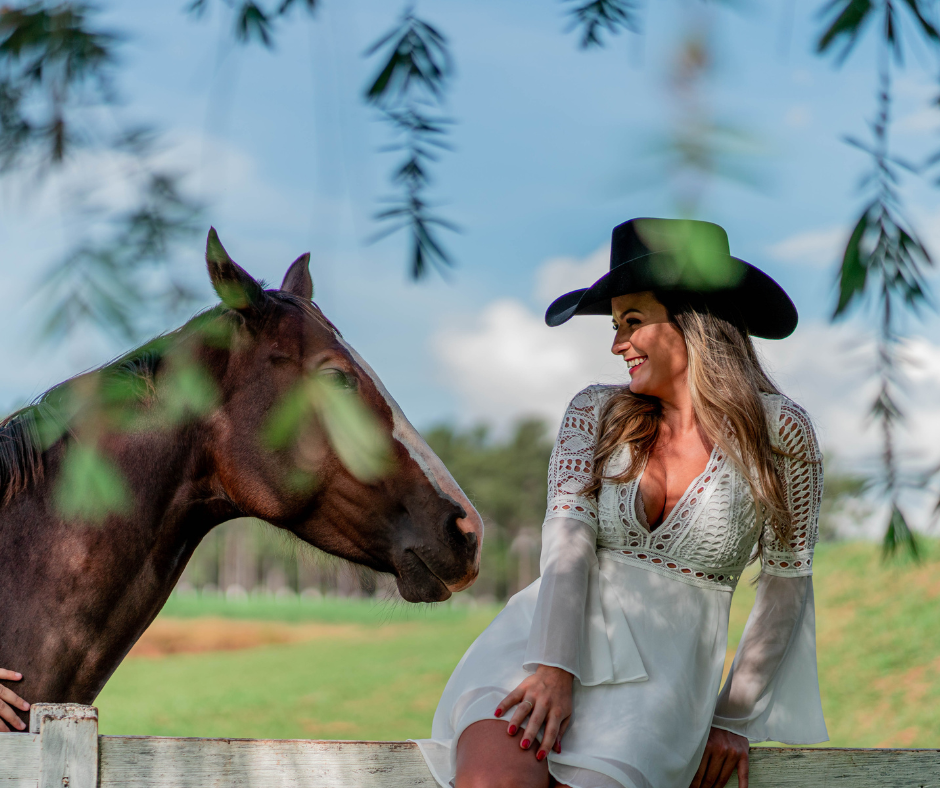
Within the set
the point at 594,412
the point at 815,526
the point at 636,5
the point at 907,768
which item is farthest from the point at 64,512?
the point at 907,768

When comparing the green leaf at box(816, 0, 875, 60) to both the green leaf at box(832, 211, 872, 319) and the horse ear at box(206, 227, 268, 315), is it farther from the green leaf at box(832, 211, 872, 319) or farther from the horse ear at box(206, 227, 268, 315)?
the horse ear at box(206, 227, 268, 315)

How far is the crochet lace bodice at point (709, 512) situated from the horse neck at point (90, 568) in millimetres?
947

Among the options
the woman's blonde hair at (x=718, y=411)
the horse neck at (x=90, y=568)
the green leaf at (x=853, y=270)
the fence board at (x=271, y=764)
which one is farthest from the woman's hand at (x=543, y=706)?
the green leaf at (x=853, y=270)

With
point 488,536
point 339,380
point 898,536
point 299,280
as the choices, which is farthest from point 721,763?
point 488,536

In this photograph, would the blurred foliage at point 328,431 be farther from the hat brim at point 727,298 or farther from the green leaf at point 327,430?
the hat brim at point 727,298

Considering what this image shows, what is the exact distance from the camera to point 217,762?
69.2 inches

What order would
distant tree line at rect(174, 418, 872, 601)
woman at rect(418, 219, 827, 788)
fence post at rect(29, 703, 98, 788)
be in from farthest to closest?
distant tree line at rect(174, 418, 872, 601) < woman at rect(418, 219, 827, 788) < fence post at rect(29, 703, 98, 788)

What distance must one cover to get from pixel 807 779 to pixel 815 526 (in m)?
0.59

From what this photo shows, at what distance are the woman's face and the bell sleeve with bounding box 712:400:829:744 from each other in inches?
11.2

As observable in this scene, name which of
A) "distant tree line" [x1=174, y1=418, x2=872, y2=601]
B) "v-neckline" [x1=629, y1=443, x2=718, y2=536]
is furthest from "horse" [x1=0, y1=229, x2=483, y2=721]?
"distant tree line" [x1=174, y1=418, x2=872, y2=601]

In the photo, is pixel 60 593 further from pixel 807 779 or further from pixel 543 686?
pixel 807 779

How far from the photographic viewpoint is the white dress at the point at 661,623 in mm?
1977

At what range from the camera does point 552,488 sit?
2.28 metres

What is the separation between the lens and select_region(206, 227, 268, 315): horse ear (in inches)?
85.9
